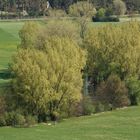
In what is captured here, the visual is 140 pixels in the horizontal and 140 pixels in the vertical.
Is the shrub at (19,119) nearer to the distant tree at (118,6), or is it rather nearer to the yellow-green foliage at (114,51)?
the yellow-green foliage at (114,51)

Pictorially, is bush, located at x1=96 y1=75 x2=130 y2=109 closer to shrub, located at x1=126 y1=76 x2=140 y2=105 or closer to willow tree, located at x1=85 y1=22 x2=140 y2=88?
shrub, located at x1=126 y1=76 x2=140 y2=105

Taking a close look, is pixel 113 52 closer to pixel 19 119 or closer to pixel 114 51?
pixel 114 51

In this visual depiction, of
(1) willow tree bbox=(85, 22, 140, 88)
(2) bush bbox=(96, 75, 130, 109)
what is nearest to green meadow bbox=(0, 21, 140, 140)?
(2) bush bbox=(96, 75, 130, 109)

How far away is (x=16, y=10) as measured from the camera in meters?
163

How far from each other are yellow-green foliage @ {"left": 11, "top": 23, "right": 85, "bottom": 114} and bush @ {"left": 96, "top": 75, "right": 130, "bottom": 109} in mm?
2996

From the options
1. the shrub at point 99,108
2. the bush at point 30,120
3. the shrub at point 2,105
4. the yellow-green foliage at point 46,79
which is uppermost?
the yellow-green foliage at point 46,79

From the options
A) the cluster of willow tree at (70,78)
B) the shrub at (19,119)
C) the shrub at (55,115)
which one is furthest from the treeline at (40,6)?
the shrub at (19,119)

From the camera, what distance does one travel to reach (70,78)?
156 ft

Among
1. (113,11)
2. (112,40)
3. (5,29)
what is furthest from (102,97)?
(113,11)

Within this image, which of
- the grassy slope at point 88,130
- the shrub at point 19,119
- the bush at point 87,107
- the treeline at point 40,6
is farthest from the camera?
the treeline at point 40,6

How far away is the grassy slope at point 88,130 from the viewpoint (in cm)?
3628

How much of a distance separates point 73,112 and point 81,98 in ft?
5.23

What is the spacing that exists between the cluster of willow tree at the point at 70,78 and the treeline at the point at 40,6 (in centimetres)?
9710

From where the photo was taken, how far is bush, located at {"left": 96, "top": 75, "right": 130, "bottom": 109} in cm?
5041
